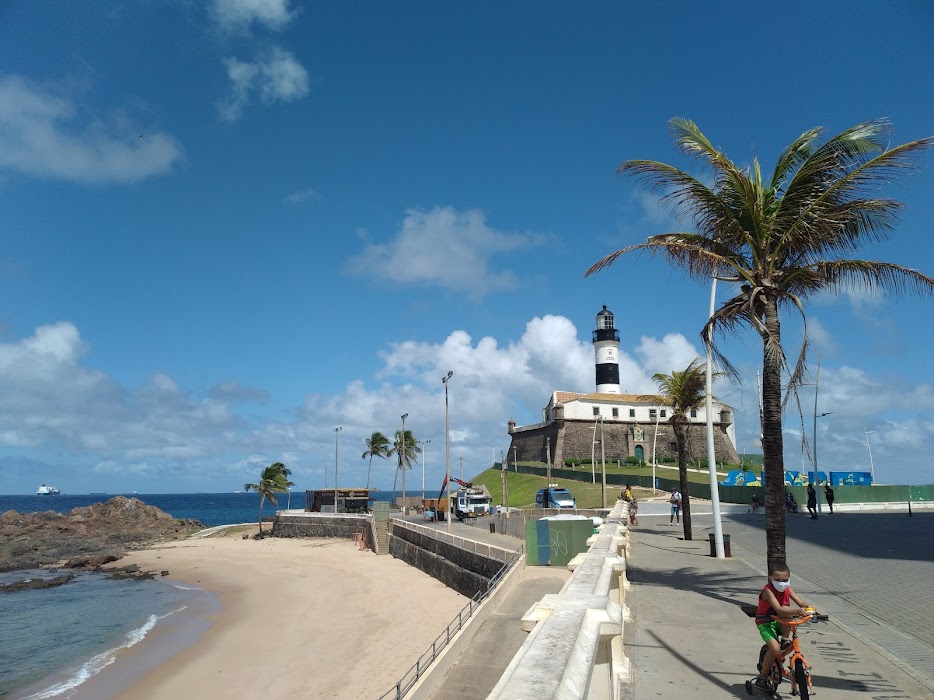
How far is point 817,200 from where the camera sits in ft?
39.2

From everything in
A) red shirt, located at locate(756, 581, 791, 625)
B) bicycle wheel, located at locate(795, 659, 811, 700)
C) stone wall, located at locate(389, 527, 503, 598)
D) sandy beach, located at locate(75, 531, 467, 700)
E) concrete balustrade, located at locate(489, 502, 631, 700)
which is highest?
concrete balustrade, located at locate(489, 502, 631, 700)

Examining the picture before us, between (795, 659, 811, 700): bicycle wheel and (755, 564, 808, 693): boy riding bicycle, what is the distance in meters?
0.28

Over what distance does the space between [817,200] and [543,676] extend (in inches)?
469

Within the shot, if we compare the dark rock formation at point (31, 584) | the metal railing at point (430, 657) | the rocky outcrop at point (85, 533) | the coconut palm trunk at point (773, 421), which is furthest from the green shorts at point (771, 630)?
the rocky outcrop at point (85, 533)

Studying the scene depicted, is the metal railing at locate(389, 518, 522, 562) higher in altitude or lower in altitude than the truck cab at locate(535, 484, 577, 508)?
lower

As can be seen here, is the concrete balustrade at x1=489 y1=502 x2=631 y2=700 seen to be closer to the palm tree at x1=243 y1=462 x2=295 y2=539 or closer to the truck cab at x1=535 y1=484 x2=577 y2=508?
the truck cab at x1=535 y1=484 x2=577 y2=508

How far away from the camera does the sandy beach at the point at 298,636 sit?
19.3 meters

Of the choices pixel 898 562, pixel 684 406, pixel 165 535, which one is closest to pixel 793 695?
pixel 898 562

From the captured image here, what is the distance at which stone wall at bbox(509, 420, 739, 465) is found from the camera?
78.9 meters

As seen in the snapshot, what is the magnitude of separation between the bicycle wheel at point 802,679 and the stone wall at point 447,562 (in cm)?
1835

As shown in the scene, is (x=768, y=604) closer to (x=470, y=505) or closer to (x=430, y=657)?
(x=430, y=657)

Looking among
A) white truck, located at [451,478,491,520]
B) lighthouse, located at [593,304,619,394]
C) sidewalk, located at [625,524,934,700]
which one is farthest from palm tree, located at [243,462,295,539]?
sidewalk, located at [625,524,934,700]

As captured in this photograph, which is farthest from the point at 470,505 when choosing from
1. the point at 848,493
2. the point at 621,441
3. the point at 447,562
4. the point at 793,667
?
the point at 793,667

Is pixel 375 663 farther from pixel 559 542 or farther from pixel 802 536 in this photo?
pixel 802 536
